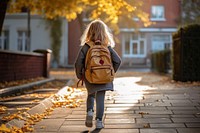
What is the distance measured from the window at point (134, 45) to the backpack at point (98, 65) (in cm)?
3377

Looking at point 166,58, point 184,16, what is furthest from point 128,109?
point 184,16

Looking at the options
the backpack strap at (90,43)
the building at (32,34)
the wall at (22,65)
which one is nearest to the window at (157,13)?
the building at (32,34)

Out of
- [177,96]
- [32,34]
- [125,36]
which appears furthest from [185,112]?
[125,36]

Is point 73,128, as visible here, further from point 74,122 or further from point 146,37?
point 146,37

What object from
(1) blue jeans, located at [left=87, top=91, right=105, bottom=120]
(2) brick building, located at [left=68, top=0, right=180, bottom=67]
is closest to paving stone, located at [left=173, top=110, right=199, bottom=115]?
(1) blue jeans, located at [left=87, top=91, right=105, bottom=120]

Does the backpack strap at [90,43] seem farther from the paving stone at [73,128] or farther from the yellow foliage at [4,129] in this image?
the yellow foliage at [4,129]

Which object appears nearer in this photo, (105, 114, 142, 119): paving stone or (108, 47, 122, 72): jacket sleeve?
(108, 47, 122, 72): jacket sleeve

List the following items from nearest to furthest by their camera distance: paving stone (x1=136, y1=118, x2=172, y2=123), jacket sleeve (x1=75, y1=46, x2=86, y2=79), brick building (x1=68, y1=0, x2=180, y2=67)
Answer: jacket sleeve (x1=75, y1=46, x2=86, y2=79) → paving stone (x1=136, y1=118, x2=172, y2=123) → brick building (x1=68, y1=0, x2=180, y2=67)

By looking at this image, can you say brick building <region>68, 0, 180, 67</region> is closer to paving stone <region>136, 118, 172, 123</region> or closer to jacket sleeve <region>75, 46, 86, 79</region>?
paving stone <region>136, 118, 172, 123</region>

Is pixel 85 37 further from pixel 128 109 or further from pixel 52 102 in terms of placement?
pixel 52 102

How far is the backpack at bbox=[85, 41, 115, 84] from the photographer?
531 cm

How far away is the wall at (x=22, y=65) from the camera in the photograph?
40.5 ft

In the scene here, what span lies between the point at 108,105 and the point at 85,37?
8.23ft

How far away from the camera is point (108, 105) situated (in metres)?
7.74
